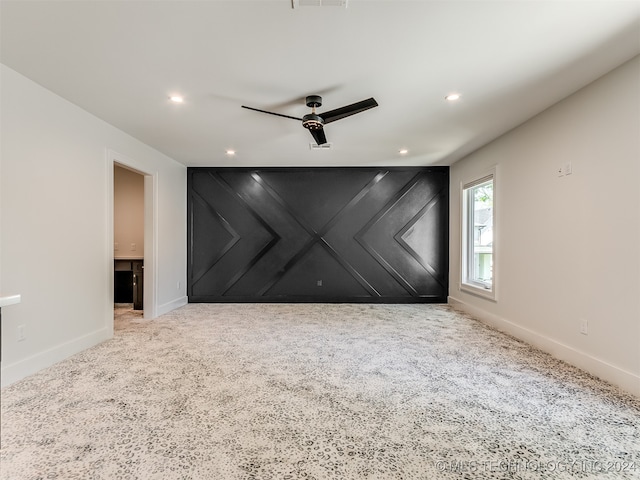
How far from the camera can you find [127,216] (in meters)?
5.41

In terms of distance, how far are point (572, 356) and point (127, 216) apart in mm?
6363

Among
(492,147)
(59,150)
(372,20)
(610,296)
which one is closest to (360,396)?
(610,296)

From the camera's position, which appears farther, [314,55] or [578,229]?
[578,229]

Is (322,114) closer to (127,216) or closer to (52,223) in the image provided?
(52,223)

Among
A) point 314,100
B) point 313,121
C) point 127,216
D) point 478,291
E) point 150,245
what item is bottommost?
point 478,291

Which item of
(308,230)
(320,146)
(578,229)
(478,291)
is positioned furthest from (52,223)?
(478,291)

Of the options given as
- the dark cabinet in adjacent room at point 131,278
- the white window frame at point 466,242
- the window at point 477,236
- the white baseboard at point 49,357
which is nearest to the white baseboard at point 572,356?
the white window frame at point 466,242

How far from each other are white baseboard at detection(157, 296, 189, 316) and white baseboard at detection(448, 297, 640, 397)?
4.73 m

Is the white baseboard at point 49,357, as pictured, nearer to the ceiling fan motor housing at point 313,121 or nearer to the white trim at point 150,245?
the white trim at point 150,245

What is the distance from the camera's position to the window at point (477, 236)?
474 centimetres

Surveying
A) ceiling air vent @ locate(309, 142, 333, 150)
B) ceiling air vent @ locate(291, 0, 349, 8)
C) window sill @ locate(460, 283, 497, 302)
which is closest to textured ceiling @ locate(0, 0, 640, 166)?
ceiling air vent @ locate(291, 0, 349, 8)

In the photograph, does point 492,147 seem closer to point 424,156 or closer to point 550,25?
point 424,156

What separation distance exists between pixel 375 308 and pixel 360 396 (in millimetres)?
3177

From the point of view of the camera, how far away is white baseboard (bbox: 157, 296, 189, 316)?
4.76 m
